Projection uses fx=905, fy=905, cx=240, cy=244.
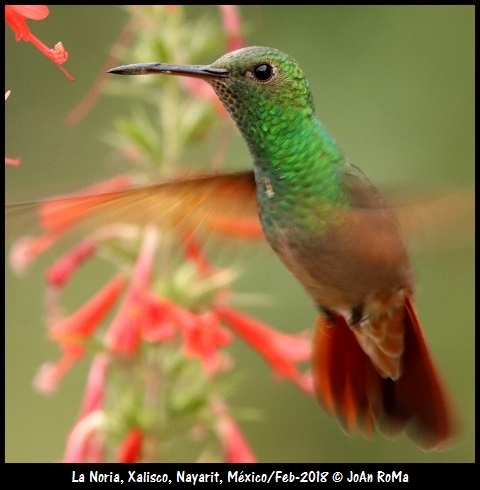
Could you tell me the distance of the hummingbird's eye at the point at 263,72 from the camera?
61.9 inches

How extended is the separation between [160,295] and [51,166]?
1596mm

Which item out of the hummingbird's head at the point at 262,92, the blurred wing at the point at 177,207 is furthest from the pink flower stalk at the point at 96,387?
the hummingbird's head at the point at 262,92

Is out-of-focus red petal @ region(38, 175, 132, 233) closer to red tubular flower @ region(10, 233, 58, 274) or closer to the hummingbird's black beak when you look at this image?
the hummingbird's black beak

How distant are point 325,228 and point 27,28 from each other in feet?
2.46

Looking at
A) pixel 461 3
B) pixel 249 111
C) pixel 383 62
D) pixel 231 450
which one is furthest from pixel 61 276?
pixel 461 3

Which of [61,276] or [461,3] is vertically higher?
[461,3]

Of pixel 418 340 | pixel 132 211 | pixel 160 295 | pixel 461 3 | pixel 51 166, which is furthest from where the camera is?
pixel 461 3

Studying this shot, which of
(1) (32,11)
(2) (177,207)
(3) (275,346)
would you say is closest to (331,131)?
(3) (275,346)

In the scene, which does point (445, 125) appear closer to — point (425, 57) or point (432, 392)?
point (425, 57)

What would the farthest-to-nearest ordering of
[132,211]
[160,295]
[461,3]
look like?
[461,3]
[160,295]
[132,211]

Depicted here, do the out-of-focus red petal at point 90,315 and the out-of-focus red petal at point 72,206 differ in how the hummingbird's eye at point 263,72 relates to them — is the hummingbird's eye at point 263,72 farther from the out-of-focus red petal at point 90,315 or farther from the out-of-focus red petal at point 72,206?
the out-of-focus red petal at point 90,315

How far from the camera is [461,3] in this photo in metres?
4.02

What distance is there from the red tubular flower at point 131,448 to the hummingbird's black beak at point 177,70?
2.68 feet

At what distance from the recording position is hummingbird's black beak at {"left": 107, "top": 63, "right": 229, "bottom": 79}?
134 centimetres
